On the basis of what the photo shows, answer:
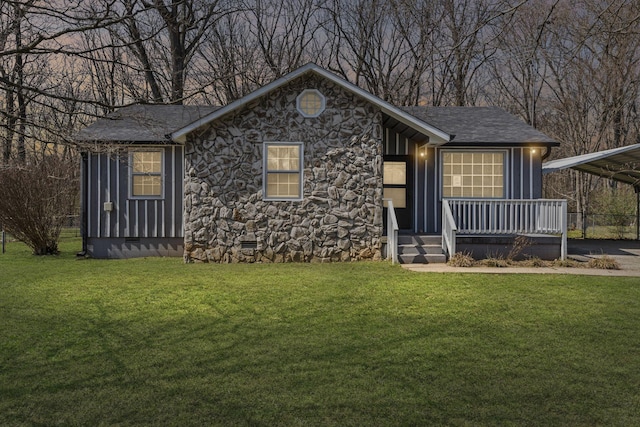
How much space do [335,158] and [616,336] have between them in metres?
7.61

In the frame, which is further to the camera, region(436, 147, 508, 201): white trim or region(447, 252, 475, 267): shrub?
region(436, 147, 508, 201): white trim

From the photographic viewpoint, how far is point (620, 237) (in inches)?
806

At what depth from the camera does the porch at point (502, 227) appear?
Answer: 1187cm

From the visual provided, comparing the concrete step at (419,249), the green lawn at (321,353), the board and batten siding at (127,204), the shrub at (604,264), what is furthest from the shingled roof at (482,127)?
the board and batten siding at (127,204)

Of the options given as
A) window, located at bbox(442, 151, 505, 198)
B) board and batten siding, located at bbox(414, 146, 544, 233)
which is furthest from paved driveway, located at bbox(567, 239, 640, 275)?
window, located at bbox(442, 151, 505, 198)

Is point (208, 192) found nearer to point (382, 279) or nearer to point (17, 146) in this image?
point (17, 146)

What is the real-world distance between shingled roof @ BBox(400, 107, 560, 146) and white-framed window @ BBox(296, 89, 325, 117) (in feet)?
8.51

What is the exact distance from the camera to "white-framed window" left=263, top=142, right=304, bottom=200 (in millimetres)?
12164

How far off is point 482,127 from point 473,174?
5.23 feet

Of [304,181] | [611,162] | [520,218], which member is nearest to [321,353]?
[304,181]

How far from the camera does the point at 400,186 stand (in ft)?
45.9

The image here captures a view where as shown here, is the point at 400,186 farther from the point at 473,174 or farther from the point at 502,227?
the point at 502,227

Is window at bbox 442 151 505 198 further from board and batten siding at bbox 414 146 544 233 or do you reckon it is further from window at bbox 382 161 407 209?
window at bbox 382 161 407 209

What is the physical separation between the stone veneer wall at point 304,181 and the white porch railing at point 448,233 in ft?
5.08
